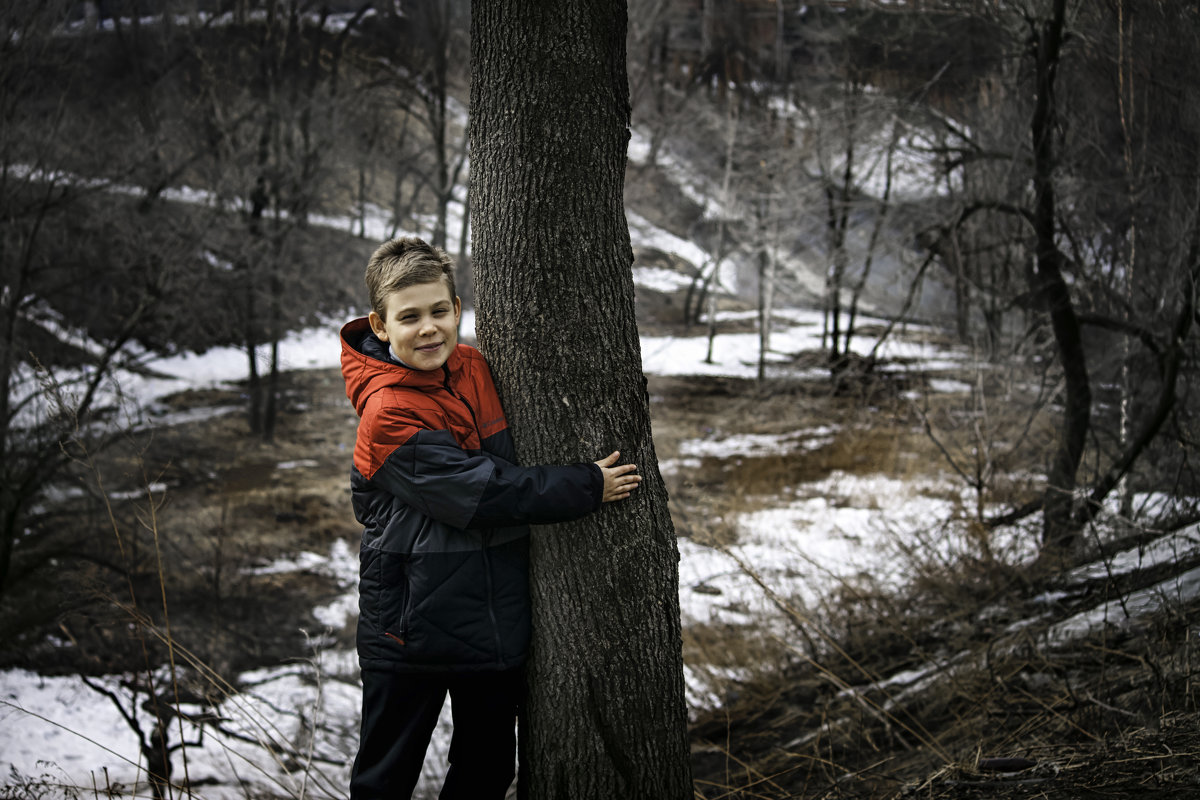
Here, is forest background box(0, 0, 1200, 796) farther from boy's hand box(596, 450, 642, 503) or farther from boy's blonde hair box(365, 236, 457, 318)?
boy's hand box(596, 450, 642, 503)

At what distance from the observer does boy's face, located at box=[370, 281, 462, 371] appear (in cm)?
230

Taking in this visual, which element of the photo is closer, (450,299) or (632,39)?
(450,299)

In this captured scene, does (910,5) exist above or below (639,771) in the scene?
above

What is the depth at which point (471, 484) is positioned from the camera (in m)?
2.15

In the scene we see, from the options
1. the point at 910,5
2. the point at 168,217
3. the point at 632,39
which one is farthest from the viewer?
the point at 632,39

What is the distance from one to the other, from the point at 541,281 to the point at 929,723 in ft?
9.84

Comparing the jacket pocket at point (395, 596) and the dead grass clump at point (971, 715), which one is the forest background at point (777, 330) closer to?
the dead grass clump at point (971, 715)

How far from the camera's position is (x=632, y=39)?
1964 centimetres

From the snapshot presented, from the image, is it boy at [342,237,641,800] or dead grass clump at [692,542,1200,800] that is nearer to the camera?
boy at [342,237,641,800]

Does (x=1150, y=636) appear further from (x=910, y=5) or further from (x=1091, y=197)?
(x=910, y=5)

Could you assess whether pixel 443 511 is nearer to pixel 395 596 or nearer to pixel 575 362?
pixel 395 596

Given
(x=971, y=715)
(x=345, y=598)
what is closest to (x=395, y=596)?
(x=971, y=715)

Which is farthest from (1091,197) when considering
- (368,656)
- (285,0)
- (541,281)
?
(285,0)

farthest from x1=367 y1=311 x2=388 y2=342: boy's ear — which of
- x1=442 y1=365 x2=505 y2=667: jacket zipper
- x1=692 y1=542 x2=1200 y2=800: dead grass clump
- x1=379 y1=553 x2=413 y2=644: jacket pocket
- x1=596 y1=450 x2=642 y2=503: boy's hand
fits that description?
x1=692 y1=542 x2=1200 y2=800: dead grass clump
